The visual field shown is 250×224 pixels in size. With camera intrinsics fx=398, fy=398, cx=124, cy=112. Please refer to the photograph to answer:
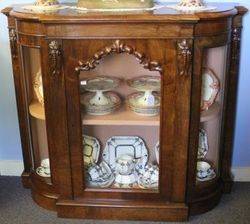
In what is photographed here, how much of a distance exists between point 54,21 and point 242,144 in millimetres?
1051

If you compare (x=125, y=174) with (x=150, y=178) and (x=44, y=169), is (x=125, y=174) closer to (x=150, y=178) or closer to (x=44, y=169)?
(x=150, y=178)

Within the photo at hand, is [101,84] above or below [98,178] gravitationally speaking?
above

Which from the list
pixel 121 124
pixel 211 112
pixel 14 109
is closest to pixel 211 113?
pixel 211 112

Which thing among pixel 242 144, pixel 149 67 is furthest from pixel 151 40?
pixel 242 144

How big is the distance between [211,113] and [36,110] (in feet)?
2.32

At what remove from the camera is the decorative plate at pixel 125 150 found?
1.66 meters

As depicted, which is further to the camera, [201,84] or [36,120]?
[36,120]

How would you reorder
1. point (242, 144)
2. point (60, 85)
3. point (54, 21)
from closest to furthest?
point (54, 21) → point (60, 85) → point (242, 144)

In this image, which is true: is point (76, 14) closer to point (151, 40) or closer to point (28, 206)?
point (151, 40)

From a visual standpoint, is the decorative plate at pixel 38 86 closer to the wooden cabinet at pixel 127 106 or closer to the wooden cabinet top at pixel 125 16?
the wooden cabinet at pixel 127 106

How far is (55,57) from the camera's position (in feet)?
4.59

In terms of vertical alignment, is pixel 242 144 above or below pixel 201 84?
below

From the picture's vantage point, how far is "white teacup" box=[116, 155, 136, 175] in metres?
1.66

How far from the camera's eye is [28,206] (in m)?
1.76
